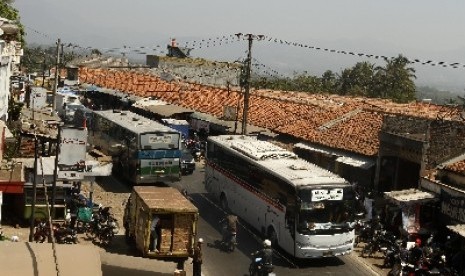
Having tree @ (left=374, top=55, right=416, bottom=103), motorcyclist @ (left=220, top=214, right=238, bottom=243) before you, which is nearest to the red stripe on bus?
motorcyclist @ (left=220, top=214, right=238, bottom=243)

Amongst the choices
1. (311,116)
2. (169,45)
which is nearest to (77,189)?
(311,116)

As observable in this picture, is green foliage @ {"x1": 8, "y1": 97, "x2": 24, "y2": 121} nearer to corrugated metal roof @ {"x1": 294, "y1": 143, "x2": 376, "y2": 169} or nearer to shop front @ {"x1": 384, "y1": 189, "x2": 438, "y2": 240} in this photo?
corrugated metal roof @ {"x1": 294, "y1": 143, "x2": 376, "y2": 169}

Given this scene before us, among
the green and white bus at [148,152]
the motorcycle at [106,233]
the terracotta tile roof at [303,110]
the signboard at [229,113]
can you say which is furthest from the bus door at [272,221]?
the signboard at [229,113]

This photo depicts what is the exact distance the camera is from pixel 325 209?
59.5 feet

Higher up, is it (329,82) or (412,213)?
(329,82)

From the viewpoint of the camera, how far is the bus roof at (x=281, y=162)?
60.7 ft

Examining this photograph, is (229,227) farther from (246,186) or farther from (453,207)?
(453,207)

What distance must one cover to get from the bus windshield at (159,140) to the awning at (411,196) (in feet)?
31.4

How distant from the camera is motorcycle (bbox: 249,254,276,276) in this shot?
16.6 meters

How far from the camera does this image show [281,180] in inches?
750

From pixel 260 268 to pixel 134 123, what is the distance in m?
13.3

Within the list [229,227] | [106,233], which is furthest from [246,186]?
[106,233]

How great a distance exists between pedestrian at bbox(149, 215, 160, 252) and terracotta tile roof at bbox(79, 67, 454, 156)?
43.2ft

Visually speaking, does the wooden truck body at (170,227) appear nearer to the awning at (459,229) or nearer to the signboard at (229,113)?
the awning at (459,229)
